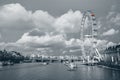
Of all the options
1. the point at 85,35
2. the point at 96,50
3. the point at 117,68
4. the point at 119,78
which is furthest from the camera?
the point at 96,50

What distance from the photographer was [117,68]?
80.6m

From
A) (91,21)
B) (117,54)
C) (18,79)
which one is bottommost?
(18,79)

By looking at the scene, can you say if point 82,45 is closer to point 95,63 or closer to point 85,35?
point 85,35

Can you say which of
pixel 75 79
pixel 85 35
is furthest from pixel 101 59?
pixel 75 79

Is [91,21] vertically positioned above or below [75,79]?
above

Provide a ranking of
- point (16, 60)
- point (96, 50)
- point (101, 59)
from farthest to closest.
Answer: point (16, 60)
point (101, 59)
point (96, 50)

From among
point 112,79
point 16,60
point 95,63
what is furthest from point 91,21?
point 16,60

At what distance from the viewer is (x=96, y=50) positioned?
112m

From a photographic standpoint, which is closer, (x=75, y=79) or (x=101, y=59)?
(x=75, y=79)

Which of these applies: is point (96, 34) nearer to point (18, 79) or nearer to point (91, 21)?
point (91, 21)

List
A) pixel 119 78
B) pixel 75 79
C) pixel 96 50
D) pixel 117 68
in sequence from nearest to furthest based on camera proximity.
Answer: pixel 119 78 → pixel 75 79 → pixel 117 68 → pixel 96 50

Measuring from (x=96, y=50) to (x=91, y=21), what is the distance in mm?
20991

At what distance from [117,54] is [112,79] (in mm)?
44852

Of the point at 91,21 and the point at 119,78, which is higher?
the point at 91,21
